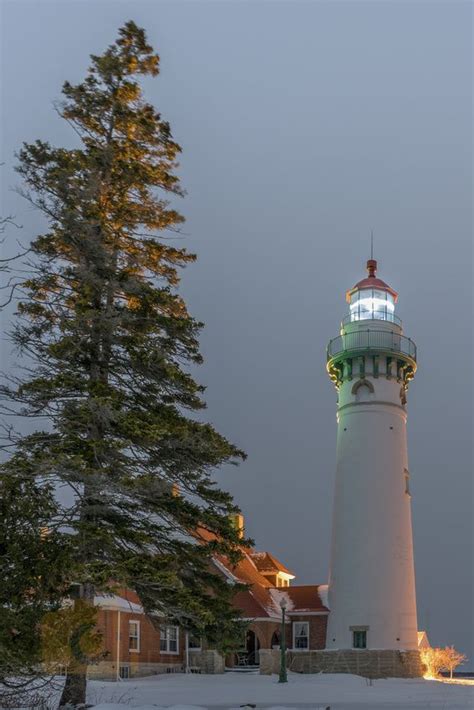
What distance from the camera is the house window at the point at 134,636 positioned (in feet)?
121

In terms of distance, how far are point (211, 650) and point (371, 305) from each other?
57.3 feet

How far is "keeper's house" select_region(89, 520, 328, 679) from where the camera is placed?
35531 mm

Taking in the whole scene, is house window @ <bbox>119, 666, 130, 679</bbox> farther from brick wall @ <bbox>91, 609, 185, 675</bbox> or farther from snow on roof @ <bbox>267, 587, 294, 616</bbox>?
snow on roof @ <bbox>267, 587, 294, 616</bbox>

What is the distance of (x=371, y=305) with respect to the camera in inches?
1599

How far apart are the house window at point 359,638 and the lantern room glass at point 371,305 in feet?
47.1

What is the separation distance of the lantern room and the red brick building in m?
12.5

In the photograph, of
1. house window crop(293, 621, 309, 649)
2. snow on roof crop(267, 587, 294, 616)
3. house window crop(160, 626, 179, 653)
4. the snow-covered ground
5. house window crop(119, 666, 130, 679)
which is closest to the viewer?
the snow-covered ground

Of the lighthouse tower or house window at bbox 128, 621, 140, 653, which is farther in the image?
house window at bbox 128, 621, 140, 653

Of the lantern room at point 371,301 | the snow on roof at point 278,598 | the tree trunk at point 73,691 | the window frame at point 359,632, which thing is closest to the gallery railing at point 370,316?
the lantern room at point 371,301

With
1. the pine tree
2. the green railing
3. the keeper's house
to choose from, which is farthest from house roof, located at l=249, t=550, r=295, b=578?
the pine tree

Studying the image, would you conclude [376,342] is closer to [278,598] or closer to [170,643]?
[278,598]

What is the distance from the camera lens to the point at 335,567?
37688 mm

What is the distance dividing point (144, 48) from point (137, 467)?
957 cm

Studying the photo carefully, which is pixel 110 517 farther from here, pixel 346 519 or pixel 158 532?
pixel 346 519
